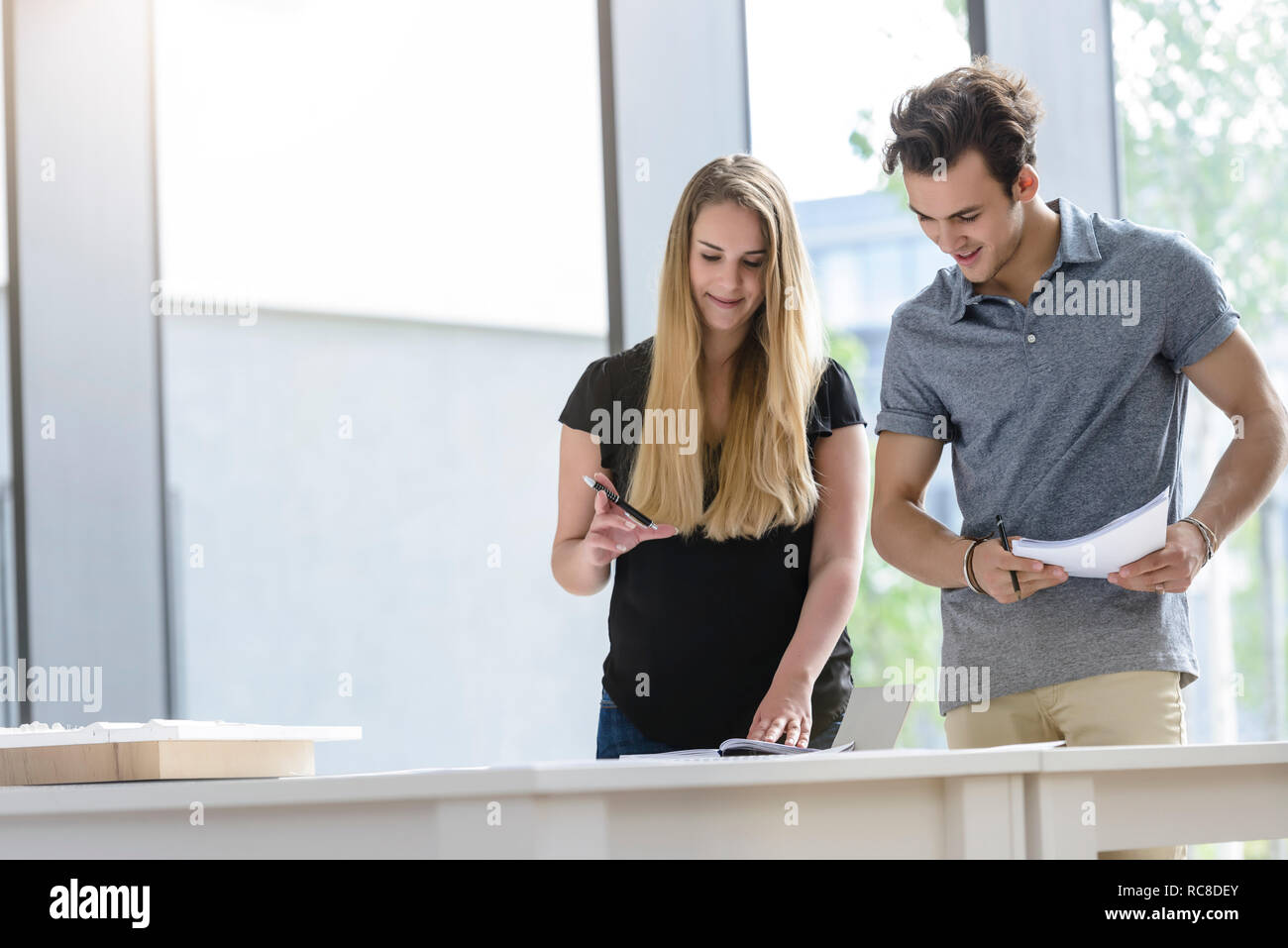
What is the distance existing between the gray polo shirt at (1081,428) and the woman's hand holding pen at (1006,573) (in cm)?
11

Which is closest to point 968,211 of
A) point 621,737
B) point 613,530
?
point 613,530

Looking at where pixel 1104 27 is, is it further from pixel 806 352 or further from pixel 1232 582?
pixel 1232 582

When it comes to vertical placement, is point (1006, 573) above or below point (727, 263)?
below

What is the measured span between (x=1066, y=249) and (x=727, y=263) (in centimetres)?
51

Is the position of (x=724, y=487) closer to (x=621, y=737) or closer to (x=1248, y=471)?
(x=621, y=737)

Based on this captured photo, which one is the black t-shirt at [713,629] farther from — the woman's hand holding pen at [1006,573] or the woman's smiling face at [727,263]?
the woman's hand holding pen at [1006,573]

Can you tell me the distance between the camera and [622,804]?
3.52 ft

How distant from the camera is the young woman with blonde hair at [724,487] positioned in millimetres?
1987

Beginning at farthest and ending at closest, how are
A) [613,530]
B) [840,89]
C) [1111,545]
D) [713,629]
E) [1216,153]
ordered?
[840,89], [1216,153], [713,629], [613,530], [1111,545]

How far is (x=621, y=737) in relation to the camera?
203cm

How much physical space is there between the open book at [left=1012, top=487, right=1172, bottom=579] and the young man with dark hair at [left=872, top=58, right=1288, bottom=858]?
13cm

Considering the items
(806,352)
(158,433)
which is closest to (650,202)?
(806,352)

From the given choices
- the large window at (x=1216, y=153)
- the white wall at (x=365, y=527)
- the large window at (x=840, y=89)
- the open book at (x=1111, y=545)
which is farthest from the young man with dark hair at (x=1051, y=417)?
the white wall at (x=365, y=527)

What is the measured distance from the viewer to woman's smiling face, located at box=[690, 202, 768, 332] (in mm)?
2031
